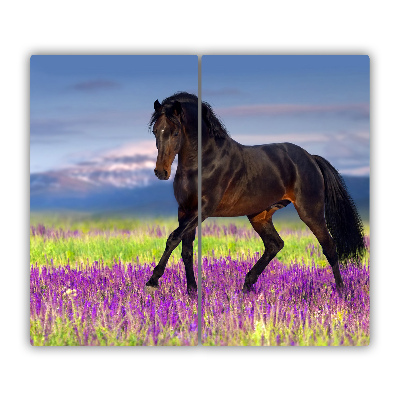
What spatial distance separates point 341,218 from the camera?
18.6ft

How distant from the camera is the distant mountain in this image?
5328mm

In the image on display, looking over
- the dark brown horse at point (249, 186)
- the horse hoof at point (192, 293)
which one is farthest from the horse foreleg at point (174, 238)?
the horse hoof at point (192, 293)

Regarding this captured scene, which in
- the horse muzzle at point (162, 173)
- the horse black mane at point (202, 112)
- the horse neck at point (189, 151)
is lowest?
the horse muzzle at point (162, 173)

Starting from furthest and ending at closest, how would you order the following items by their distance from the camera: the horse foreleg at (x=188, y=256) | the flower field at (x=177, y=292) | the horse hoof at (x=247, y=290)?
the horse hoof at (x=247, y=290), the horse foreleg at (x=188, y=256), the flower field at (x=177, y=292)

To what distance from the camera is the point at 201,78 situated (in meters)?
5.29

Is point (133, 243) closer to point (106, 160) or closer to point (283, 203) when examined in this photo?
point (106, 160)

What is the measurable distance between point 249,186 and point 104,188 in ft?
3.69

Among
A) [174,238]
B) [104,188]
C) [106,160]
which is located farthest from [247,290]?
[106,160]

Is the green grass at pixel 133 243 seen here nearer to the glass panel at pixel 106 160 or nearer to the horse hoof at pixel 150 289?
the glass panel at pixel 106 160

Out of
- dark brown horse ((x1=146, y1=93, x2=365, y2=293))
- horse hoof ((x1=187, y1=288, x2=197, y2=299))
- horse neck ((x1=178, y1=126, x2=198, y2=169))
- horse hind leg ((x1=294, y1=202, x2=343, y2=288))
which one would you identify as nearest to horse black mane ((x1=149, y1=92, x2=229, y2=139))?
dark brown horse ((x1=146, y1=93, x2=365, y2=293))

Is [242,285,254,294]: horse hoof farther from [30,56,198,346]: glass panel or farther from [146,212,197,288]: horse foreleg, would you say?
[146,212,197,288]: horse foreleg

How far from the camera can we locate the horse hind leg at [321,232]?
18.5 ft

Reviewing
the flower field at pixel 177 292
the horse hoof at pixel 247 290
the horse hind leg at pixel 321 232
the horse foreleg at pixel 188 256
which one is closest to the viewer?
the flower field at pixel 177 292
